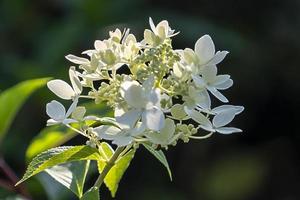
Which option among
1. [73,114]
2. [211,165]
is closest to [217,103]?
[211,165]

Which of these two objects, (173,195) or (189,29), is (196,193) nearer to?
(173,195)

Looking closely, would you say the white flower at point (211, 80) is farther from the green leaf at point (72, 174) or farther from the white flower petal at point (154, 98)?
the green leaf at point (72, 174)

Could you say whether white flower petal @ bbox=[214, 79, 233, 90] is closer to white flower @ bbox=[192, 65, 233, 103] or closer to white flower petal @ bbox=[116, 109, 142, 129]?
white flower @ bbox=[192, 65, 233, 103]

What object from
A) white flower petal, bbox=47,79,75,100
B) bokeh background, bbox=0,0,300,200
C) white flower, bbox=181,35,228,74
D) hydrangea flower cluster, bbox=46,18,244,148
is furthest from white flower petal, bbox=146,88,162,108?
bokeh background, bbox=0,0,300,200

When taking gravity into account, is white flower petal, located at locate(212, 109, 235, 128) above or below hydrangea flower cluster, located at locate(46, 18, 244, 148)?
below

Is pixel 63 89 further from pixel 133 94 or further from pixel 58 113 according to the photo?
pixel 133 94

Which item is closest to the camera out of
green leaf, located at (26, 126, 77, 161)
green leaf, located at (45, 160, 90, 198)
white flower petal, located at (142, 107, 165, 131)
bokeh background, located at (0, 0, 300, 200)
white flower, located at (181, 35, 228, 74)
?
white flower petal, located at (142, 107, 165, 131)
